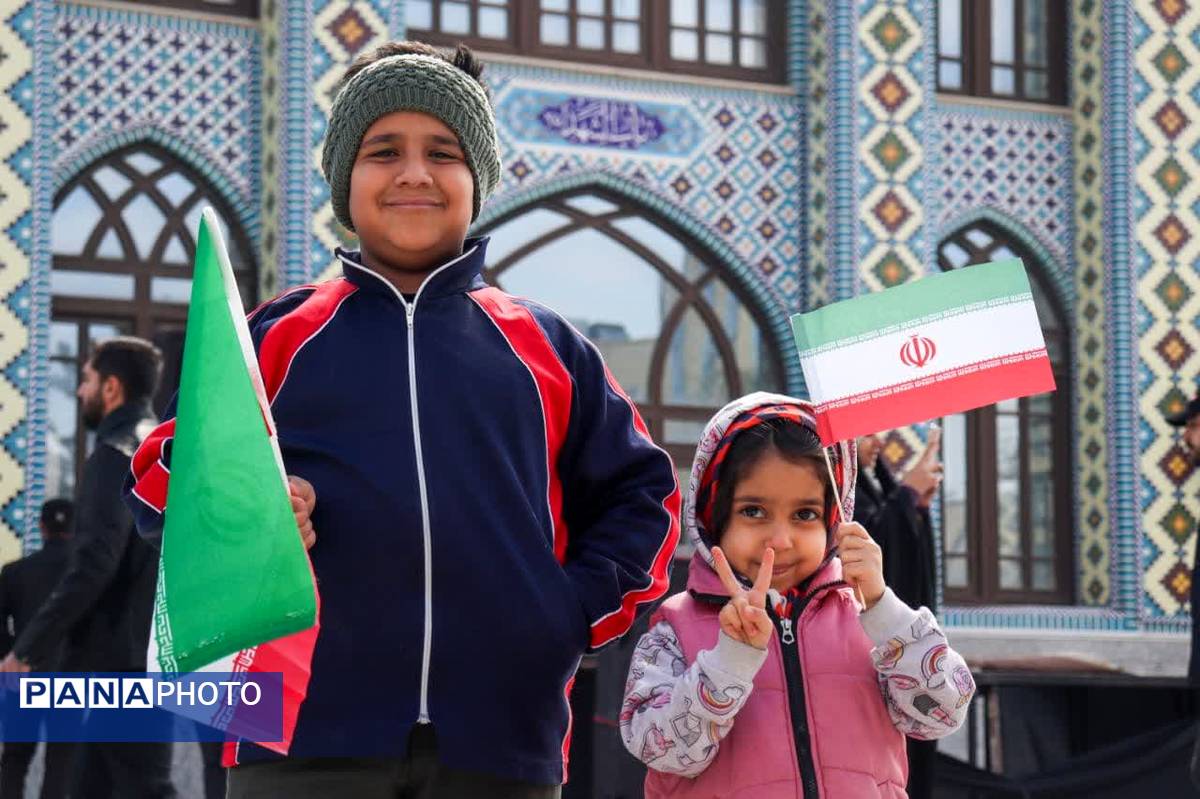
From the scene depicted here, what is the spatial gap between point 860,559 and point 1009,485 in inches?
353

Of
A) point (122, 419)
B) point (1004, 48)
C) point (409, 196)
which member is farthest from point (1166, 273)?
point (409, 196)

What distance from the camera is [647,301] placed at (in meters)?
10.4

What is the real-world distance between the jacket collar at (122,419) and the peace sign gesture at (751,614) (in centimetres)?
328

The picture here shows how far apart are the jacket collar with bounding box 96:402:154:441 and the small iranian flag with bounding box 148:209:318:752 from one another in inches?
136

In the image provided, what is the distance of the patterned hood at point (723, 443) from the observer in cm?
267

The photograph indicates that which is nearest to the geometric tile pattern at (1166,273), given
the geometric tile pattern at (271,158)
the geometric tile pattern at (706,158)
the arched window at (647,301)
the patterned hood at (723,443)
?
the geometric tile pattern at (706,158)

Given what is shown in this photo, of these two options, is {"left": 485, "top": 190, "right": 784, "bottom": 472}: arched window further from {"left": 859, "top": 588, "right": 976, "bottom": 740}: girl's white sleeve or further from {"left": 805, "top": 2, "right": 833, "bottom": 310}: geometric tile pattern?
{"left": 859, "top": 588, "right": 976, "bottom": 740}: girl's white sleeve

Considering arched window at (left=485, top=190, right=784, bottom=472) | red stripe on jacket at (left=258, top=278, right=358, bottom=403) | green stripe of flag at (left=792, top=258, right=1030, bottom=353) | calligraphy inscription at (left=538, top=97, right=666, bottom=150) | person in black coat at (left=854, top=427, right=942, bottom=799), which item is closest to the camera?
red stripe on jacket at (left=258, top=278, right=358, bottom=403)

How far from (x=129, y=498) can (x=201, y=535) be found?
33cm

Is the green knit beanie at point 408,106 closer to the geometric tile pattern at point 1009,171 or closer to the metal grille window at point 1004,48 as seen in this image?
the geometric tile pattern at point 1009,171

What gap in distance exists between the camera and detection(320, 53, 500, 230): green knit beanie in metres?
2.19

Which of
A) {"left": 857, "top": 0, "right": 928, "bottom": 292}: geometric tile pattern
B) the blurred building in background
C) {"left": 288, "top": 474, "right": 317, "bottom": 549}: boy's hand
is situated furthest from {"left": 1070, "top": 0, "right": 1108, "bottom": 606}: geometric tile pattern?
{"left": 288, "top": 474, "right": 317, "bottom": 549}: boy's hand

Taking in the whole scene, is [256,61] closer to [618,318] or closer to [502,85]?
[502,85]

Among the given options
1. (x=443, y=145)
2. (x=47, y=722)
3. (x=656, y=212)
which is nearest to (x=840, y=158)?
(x=656, y=212)
